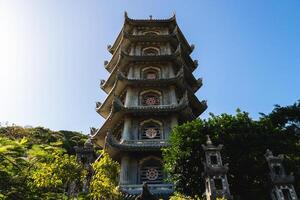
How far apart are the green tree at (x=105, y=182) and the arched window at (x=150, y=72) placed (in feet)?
47.7

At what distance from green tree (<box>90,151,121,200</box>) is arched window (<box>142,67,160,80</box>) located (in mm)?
14526

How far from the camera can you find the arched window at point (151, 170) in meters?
20.3

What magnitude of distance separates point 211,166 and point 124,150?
7006mm

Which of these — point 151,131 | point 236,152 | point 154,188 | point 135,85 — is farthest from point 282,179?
point 135,85

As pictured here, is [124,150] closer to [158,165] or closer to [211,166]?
[158,165]

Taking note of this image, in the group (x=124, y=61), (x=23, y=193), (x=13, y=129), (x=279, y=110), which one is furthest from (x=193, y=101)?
(x=13, y=129)

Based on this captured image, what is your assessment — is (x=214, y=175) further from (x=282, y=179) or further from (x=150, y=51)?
(x=150, y=51)

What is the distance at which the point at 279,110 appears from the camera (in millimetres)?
28641

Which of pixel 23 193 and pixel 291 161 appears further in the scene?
pixel 291 161

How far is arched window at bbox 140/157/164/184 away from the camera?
800 inches

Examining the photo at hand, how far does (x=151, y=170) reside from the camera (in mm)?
20672

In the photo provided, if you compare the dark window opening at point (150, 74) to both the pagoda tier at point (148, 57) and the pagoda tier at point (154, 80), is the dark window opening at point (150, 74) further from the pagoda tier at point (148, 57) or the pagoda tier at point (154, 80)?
the pagoda tier at point (148, 57)

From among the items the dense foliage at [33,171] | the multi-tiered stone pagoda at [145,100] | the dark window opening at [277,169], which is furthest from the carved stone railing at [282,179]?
the dense foliage at [33,171]

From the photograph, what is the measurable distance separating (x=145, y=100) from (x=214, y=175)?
37.7ft
